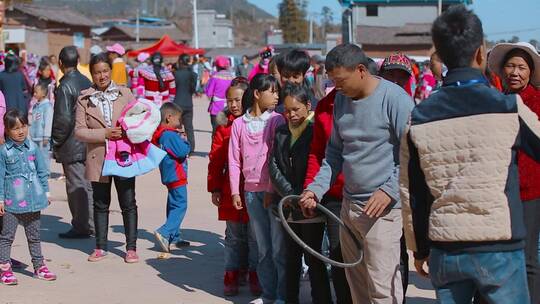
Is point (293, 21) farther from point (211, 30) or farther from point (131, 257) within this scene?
point (131, 257)

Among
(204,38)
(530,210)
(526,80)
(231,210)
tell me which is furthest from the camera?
(204,38)

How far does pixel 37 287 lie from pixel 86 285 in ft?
1.32

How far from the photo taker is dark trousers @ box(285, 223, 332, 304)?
6152mm

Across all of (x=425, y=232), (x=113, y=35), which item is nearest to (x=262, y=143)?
(x=425, y=232)

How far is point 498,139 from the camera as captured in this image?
365 centimetres

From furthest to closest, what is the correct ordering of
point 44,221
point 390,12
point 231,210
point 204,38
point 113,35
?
point 204,38 → point 113,35 → point 390,12 → point 44,221 → point 231,210

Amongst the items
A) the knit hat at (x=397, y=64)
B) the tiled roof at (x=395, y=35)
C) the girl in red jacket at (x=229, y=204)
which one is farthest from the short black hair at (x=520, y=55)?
the tiled roof at (x=395, y=35)

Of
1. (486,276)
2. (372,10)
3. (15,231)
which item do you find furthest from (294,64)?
(372,10)

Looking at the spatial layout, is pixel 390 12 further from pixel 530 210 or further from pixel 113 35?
pixel 530 210

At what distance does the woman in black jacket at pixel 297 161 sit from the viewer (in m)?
6.06

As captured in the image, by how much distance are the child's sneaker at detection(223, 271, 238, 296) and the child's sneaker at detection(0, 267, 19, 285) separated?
5.95 ft

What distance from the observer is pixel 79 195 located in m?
9.30

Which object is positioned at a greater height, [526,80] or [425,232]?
[526,80]

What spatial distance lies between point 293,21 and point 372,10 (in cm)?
4465
